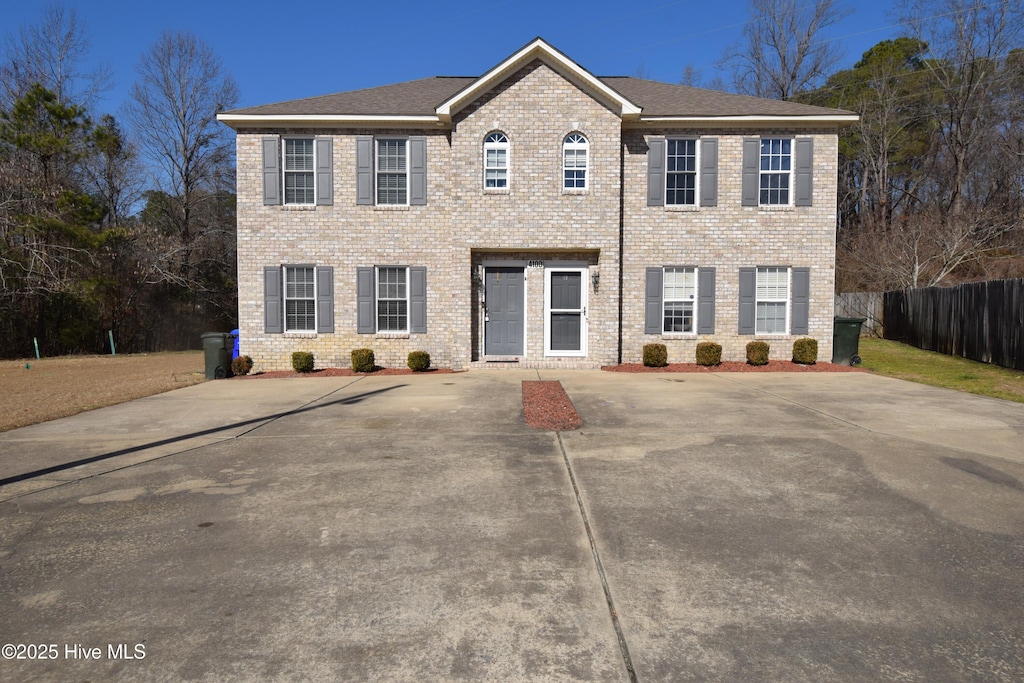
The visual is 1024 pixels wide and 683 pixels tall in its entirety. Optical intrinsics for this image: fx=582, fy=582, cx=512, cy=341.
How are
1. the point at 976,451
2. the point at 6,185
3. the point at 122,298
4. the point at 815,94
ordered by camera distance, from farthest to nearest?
the point at 815,94
the point at 122,298
the point at 6,185
the point at 976,451

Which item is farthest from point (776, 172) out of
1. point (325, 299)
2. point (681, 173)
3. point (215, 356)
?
point (215, 356)

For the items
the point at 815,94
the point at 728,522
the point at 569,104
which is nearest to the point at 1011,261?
the point at 815,94

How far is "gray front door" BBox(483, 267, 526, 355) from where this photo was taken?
47.2 feet

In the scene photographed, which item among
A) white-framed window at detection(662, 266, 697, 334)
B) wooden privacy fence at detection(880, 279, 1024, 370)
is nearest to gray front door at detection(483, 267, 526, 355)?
white-framed window at detection(662, 266, 697, 334)

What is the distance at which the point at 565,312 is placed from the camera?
14.4 meters

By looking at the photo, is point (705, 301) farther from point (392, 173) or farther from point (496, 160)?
point (392, 173)

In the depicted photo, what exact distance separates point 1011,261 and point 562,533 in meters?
27.0

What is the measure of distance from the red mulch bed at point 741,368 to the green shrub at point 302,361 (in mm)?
7138

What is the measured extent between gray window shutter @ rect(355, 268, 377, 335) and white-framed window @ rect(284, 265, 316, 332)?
1123mm

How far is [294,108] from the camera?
1448cm

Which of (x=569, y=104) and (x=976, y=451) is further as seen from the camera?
(x=569, y=104)

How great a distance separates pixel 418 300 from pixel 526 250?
297 cm

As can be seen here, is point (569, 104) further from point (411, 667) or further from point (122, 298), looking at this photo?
point (122, 298)

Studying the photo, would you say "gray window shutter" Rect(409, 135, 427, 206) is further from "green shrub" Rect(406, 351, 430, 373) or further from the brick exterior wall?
"green shrub" Rect(406, 351, 430, 373)
